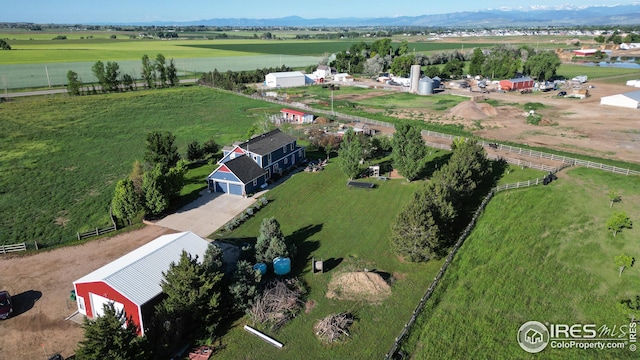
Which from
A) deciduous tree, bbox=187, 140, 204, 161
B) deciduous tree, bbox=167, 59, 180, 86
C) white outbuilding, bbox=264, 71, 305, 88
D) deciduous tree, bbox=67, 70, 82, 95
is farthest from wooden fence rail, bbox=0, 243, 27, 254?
deciduous tree, bbox=167, 59, 180, 86

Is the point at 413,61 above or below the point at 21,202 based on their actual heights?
above

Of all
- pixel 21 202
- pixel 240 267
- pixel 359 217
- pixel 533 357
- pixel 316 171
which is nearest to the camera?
pixel 533 357

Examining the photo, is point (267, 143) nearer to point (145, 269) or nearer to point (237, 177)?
point (237, 177)

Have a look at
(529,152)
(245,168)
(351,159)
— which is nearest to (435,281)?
(351,159)

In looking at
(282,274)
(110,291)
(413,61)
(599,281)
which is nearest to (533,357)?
(599,281)

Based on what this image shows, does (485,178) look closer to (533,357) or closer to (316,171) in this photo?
(316,171)

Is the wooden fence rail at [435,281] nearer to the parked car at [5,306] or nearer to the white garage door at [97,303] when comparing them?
the white garage door at [97,303]

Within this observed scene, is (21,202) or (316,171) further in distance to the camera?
(316,171)
